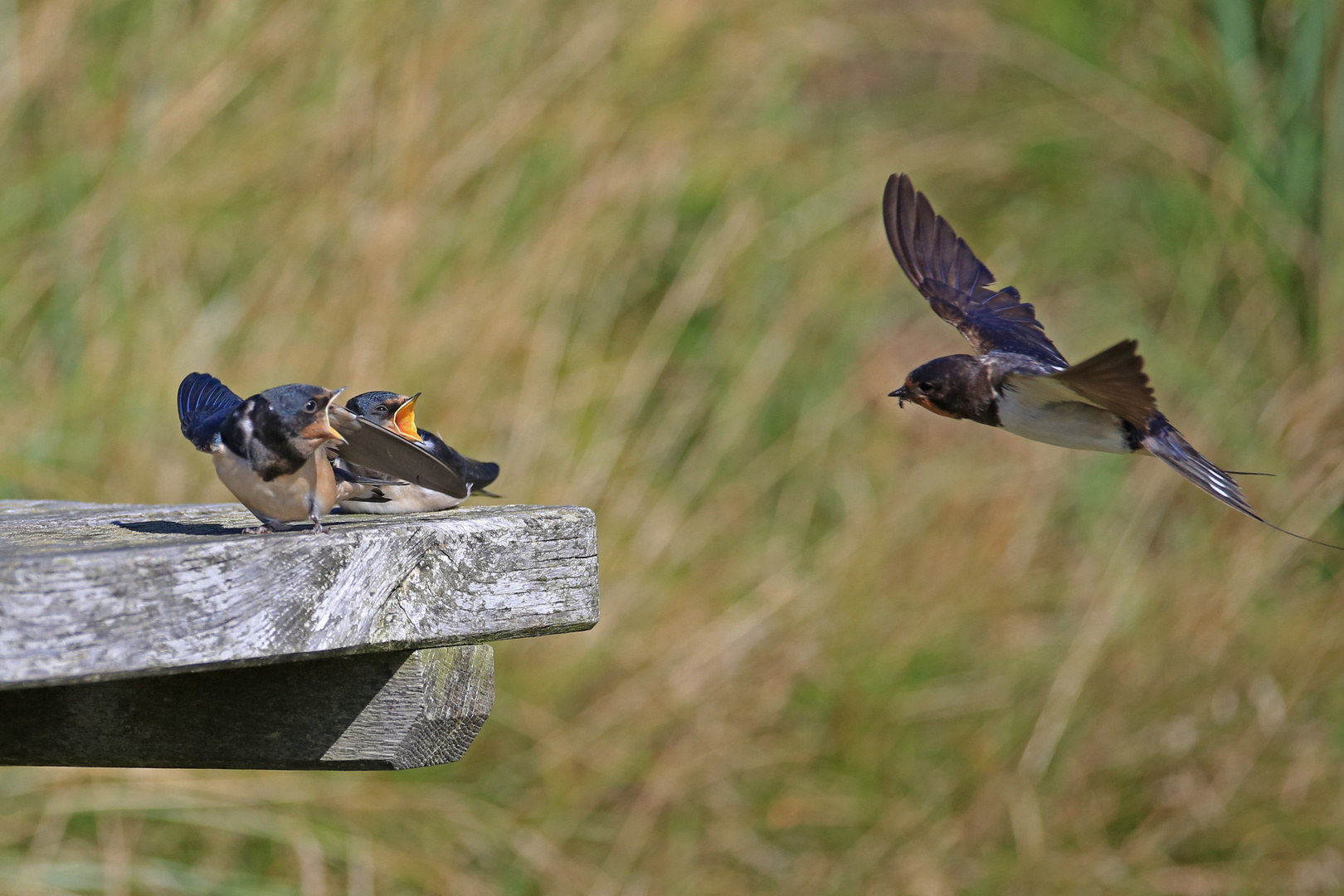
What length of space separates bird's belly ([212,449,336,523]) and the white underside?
121 centimetres

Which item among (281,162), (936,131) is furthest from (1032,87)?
(281,162)

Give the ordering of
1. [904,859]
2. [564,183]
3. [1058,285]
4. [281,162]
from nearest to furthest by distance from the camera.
Result: [904,859]
[281,162]
[564,183]
[1058,285]

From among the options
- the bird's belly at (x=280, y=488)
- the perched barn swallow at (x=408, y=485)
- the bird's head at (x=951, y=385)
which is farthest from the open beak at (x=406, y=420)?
the bird's head at (x=951, y=385)

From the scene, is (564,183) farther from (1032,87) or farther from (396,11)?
(1032,87)

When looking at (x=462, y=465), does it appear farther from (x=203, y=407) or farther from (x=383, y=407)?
(x=203, y=407)

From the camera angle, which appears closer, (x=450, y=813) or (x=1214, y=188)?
(x=450, y=813)

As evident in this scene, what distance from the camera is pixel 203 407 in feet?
7.23

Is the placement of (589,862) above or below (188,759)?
below

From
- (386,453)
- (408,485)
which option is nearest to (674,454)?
(408,485)

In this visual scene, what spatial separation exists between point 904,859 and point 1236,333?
98.8 inches

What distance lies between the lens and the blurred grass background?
4074 millimetres

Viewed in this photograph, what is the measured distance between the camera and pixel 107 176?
14.4ft

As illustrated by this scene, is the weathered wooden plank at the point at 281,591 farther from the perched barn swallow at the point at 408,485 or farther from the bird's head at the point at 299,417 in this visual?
the perched barn swallow at the point at 408,485

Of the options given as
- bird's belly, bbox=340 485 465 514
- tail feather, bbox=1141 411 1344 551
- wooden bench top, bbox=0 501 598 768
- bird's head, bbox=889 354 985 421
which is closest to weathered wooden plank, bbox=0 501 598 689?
wooden bench top, bbox=0 501 598 768
